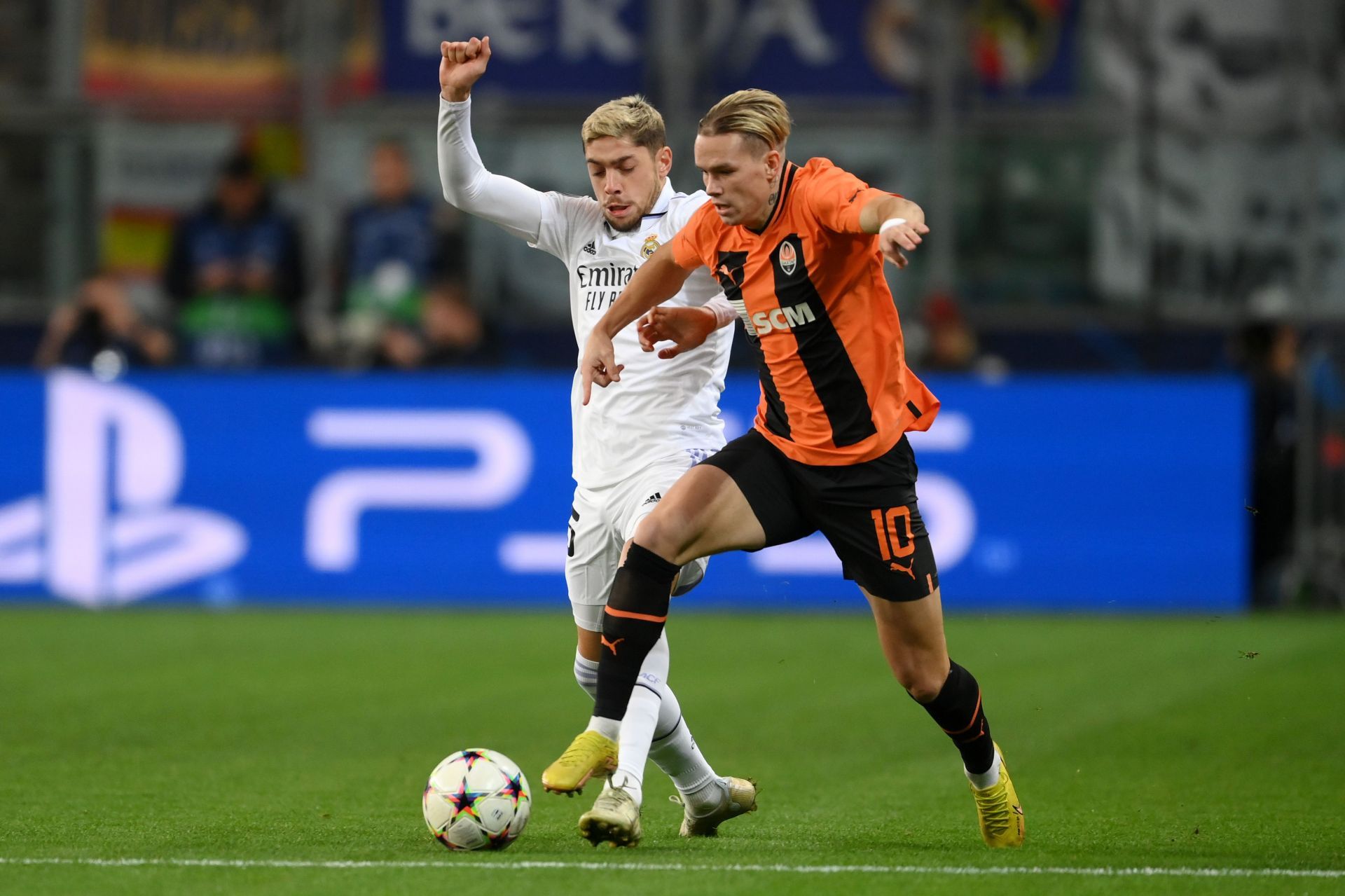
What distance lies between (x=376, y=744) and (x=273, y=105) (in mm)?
9896

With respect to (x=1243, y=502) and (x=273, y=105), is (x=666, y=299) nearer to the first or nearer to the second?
(x=1243, y=502)

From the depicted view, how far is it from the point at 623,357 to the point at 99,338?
8.81 meters

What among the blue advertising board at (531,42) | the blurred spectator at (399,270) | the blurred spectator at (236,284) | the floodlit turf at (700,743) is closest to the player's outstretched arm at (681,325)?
the floodlit turf at (700,743)

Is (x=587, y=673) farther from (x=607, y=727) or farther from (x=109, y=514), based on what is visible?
(x=109, y=514)

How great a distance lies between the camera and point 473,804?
568 cm

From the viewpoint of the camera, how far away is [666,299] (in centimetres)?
613

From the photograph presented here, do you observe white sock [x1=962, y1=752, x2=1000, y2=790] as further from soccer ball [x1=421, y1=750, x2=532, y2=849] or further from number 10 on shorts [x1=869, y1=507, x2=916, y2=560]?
soccer ball [x1=421, y1=750, x2=532, y2=849]

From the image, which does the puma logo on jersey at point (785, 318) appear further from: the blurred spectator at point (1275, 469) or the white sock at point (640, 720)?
the blurred spectator at point (1275, 469)

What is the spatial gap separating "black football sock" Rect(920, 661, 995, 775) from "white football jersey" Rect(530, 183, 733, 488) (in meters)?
1.18

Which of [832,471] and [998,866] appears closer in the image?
[998,866]

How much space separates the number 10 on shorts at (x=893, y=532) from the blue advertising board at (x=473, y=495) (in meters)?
7.68

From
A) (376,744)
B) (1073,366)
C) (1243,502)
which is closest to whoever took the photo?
(376,744)

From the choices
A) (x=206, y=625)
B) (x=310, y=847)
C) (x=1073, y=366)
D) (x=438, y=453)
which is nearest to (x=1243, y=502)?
(x=1073, y=366)

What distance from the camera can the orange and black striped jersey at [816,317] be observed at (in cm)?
578
